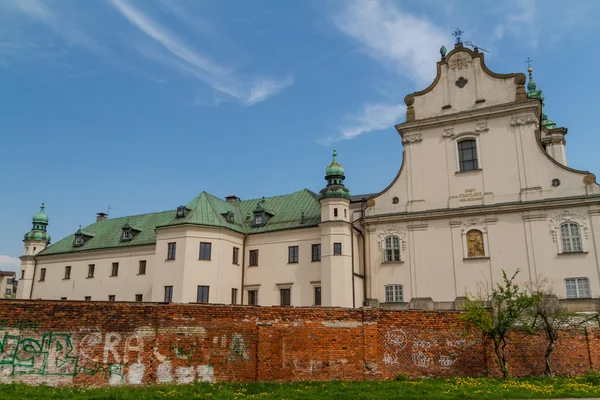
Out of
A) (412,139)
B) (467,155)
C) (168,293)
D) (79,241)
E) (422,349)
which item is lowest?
(422,349)

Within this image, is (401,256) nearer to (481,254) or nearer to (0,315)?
(481,254)

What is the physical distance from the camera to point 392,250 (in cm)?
3161

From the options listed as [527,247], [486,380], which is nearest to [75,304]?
[486,380]

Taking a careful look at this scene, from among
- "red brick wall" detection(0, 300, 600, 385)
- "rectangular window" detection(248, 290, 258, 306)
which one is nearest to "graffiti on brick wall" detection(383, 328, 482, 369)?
"red brick wall" detection(0, 300, 600, 385)

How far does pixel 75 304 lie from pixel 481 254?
21.7 metres

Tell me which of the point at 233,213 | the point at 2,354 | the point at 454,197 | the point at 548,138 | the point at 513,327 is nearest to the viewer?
the point at 2,354

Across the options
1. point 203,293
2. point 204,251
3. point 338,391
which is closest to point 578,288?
point 338,391

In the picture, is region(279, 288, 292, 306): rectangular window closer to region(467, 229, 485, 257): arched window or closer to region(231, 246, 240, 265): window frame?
region(231, 246, 240, 265): window frame

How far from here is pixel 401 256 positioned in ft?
102

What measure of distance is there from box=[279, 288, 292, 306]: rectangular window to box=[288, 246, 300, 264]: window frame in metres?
1.88

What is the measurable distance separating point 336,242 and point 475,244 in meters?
8.02

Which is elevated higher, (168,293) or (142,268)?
(142,268)

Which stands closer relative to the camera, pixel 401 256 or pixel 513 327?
pixel 513 327

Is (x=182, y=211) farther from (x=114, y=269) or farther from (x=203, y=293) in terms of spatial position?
(x=114, y=269)
